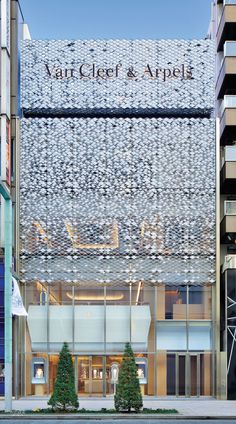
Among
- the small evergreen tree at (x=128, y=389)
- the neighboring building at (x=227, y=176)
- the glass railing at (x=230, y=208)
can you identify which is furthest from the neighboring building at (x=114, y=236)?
the small evergreen tree at (x=128, y=389)

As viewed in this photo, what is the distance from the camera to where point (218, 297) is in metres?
46.8

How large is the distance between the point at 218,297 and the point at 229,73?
12.3 metres

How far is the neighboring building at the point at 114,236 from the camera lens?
46781 mm

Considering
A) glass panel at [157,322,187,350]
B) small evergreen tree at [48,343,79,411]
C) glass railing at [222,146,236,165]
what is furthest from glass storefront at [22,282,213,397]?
small evergreen tree at [48,343,79,411]

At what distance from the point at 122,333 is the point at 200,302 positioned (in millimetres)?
4453

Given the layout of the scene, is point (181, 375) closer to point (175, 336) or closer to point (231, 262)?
point (175, 336)

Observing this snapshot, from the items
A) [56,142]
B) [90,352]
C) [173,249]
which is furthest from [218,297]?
[56,142]

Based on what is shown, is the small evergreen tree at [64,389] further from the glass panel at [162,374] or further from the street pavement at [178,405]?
the glass panel at [162,374]

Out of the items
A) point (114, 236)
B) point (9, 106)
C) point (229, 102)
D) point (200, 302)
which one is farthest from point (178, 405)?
point (9, 106)

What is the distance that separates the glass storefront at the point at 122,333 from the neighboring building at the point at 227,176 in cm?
149

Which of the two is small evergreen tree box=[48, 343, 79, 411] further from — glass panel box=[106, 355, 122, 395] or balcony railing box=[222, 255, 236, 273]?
balcony railing box=[222, 255, 236, 273]

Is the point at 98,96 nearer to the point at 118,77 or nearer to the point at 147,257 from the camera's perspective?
the point at 118,77

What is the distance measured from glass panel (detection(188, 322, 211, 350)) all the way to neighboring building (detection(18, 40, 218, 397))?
0.05m

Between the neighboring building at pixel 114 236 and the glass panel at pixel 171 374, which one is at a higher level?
the neighboring building at pixel 114 236
